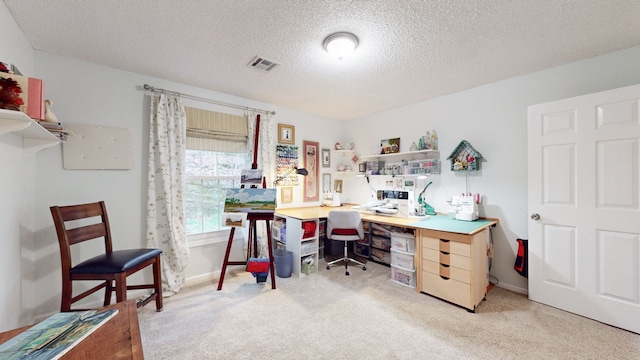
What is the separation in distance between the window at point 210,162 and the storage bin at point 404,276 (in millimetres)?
2270

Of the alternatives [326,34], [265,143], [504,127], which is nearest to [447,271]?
[504,127]

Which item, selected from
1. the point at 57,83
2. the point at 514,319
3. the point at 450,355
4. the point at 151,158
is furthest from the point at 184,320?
the point at 514,319

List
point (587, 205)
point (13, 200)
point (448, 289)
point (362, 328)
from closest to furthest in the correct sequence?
point (13, 200) < point (362, 328) < point (587, 205) < point (448, 289)

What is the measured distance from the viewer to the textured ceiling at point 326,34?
1.59 meters

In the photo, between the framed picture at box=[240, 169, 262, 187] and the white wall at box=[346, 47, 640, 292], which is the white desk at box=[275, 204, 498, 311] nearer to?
the white wall at box=[346, 47, 640, 292]

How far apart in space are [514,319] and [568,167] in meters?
1.46

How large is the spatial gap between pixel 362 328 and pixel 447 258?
108 centimetres

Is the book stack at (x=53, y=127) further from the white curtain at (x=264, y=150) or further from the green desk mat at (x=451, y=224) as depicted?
the green desk mat at (x=451, y=224)

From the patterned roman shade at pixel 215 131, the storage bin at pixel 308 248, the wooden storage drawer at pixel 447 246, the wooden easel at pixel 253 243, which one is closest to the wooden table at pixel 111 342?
the wooden easel at pixel 253 243

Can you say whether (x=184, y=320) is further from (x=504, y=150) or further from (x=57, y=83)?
(x=504, y=150)

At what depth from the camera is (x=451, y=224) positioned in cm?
257

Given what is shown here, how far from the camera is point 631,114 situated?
6.36 ft

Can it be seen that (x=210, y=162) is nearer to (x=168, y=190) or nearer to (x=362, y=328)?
(x=168, y=190)

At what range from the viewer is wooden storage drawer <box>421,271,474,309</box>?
2.24 meters
